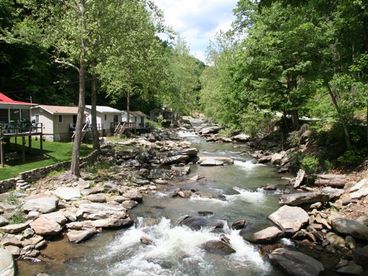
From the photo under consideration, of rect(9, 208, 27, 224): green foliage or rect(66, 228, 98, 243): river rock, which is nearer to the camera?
rect(66, 228, 98, 243): river rock

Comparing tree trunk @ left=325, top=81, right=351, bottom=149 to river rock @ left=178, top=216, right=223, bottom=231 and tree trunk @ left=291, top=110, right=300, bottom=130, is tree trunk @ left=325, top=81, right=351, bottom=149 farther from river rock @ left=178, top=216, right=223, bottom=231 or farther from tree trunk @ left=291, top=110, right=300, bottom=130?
tree trunk @ left=291, top=110, right=300, bottom=130

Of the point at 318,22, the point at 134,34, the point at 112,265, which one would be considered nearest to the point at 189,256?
the point at 112,265

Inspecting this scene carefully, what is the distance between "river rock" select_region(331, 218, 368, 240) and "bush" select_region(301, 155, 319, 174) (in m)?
8.62

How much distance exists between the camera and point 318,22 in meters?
22.2

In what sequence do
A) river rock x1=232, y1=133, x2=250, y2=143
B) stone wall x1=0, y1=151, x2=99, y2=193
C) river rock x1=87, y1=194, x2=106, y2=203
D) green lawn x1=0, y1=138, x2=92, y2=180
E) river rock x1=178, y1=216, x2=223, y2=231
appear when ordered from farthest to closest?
river rock x1=232, y1=133, x2=250, y2=143, green lawn x1=0, y1=138, x2=92, y2=180, stone wall x1=0, y1=151, x2=99, y2=193, river rock x1=87, y1=194, x2=106, y2=203, river rock x1=178, y1=216, x2=223, y2=231

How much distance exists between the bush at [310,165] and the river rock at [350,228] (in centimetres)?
862

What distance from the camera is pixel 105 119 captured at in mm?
42656

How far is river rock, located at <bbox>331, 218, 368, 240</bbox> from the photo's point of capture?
1252cm

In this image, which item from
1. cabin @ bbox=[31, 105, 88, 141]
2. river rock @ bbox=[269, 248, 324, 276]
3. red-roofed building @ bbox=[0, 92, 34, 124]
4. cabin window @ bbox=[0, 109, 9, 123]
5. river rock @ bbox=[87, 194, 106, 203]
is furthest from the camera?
cabin @ bbox=[31, 105, 88, 141]

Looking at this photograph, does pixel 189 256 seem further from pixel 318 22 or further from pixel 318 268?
pixel 318 22

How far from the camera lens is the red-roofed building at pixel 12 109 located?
23.7 metres

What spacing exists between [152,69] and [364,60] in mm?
15341

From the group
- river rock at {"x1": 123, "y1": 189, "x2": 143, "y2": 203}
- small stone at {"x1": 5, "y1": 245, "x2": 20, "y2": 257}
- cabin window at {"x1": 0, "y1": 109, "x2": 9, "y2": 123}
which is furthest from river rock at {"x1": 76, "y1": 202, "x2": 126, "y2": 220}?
cabin window at {"x1": 0, "y1": 109, "x2": 9, "y2": 123}

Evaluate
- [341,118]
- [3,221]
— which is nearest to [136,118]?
[341,118]
